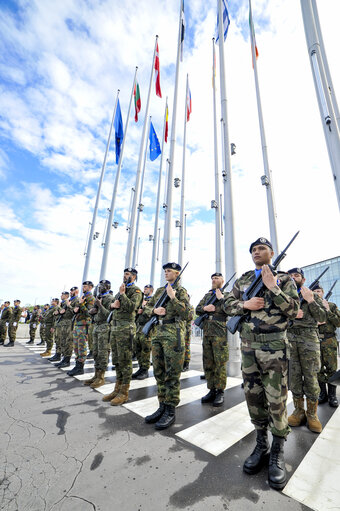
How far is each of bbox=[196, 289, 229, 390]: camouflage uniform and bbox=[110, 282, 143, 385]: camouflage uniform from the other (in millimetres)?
1402

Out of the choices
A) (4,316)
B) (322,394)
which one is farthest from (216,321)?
(4,316)

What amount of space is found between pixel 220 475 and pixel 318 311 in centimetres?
247

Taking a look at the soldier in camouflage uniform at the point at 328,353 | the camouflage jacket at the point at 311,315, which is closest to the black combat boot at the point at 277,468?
the camouflage jacket at the point at 311,315

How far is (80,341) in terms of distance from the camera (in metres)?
5.91

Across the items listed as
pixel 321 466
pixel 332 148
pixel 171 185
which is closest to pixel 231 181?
pixel 171 185

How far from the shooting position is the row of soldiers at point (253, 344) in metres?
2.20

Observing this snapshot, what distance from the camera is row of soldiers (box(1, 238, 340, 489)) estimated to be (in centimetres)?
220

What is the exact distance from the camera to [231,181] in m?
6.98

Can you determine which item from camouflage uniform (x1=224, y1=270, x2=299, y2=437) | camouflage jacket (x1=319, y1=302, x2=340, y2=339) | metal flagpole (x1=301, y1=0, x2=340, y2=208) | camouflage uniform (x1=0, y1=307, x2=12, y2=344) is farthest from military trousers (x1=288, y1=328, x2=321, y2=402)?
camouflage uniform (x1=0, y1=307, x2=12, y2=344)

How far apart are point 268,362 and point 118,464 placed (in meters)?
1.74

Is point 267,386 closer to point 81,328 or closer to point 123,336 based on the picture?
point 123,336

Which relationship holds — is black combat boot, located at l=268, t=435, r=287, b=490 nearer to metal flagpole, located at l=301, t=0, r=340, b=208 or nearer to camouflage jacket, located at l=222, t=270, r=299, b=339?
camouflage jacket, located at l=222, t=270, r=299, b=339

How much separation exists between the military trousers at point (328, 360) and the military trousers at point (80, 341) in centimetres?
528

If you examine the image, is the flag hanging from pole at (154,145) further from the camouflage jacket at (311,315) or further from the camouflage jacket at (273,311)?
the camouflage jacket at (273,311)
